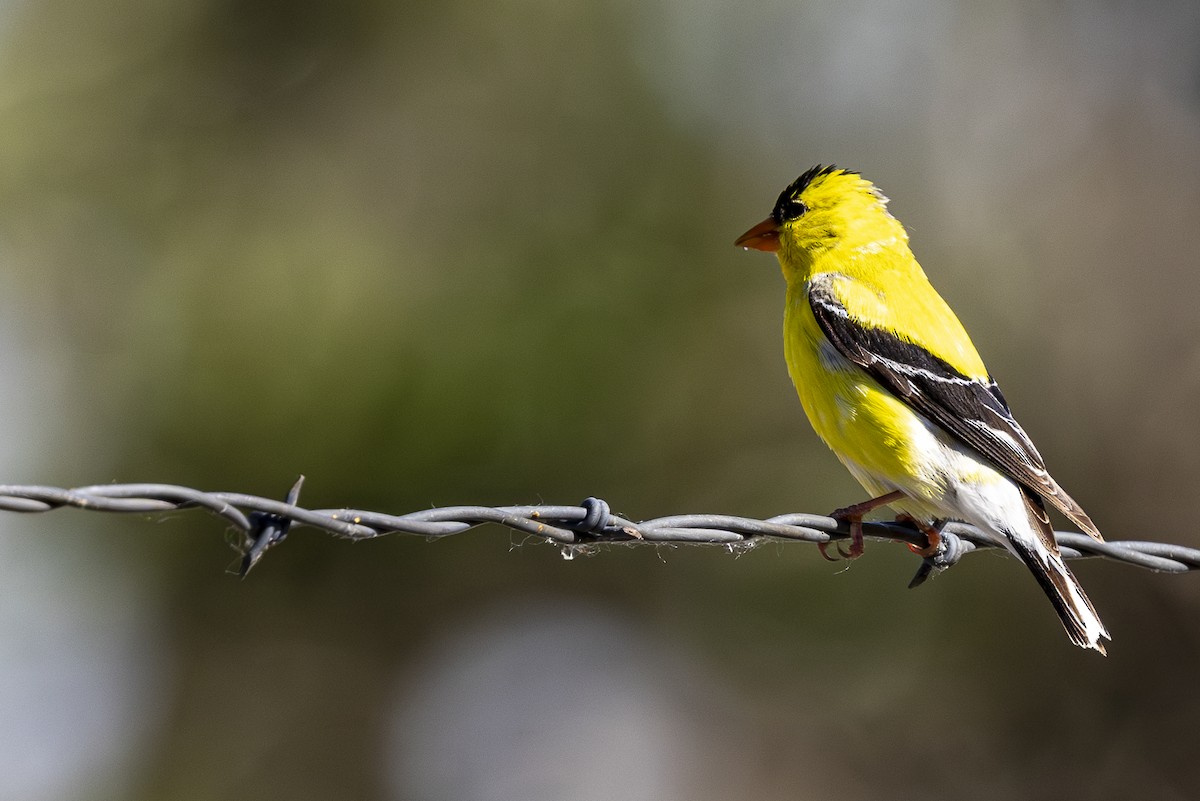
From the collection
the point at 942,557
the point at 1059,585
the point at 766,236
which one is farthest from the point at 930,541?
the point at 766,236

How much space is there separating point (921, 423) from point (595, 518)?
5.61 ft

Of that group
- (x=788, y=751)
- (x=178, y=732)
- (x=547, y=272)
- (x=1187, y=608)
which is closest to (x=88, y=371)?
(x=178, y=732)

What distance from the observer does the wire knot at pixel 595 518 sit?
241cm

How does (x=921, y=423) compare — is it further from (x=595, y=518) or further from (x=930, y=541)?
(x=595, y=518)

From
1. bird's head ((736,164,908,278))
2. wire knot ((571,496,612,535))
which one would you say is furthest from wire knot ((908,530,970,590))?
bird's head ((736,164,908,278))

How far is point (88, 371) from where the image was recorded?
8.08 meters

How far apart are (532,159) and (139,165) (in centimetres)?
288

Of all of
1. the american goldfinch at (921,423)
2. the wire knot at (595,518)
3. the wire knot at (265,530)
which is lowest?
the wire knot at (265,530)

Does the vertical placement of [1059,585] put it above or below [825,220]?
below

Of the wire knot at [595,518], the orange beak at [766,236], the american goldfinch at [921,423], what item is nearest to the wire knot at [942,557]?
the american goldfinch at [921,423]

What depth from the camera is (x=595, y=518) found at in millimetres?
2418

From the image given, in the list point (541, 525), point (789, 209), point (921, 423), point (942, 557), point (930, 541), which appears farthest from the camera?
point (789, 209)

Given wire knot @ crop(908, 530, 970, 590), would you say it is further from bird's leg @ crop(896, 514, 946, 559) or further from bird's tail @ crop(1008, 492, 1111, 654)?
bird's tail @ crop(1008, 492, 1111, 654)

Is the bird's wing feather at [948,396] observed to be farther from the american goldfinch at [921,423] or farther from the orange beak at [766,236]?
the orange beak at [766,236]
